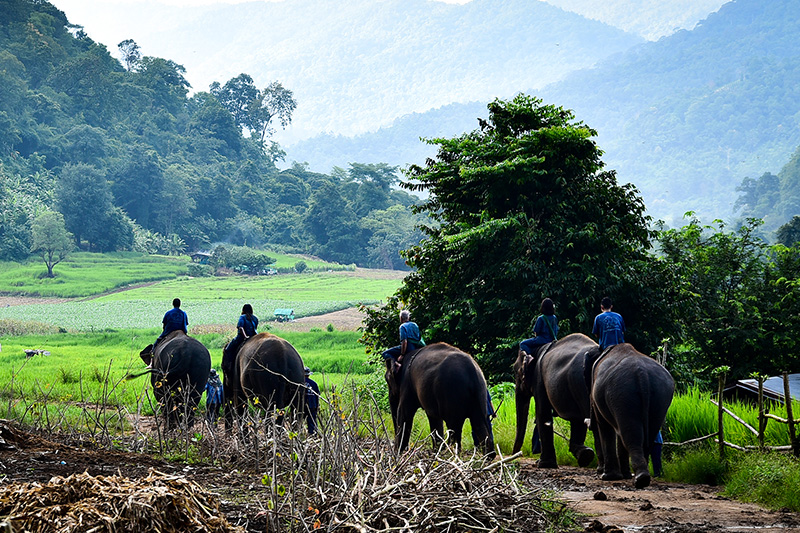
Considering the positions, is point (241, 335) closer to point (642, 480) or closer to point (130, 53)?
point (642, 480)

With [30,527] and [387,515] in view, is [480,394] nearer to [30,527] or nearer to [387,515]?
[387,515]

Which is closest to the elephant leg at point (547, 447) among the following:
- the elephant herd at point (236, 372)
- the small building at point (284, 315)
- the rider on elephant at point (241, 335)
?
the elephant herd at point (236, 372)

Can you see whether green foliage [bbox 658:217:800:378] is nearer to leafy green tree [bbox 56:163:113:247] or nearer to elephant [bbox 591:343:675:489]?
elephant [bbox 591:343:675:489]

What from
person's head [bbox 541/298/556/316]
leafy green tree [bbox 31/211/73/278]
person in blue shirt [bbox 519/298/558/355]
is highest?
leafy green tree [bbox 31/211/73/278]

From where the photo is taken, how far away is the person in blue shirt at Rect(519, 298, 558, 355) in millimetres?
11180

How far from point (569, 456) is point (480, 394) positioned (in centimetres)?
260

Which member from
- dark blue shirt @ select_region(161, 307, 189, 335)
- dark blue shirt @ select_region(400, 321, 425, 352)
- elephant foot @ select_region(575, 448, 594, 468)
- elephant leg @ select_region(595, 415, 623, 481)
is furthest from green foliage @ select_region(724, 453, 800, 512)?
dark blue shirt @ select_region(161, 307, 189, 335)

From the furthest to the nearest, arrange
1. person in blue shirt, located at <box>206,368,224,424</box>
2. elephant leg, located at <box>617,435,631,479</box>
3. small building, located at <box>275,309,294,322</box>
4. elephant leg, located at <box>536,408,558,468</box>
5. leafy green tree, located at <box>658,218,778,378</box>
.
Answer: small building, located at <box>275,309,294,322</box> < leafy green tree, located at <box>658,218,778,378</box> < person in blue shirt, located at <box>206,368,224,424</box> < elephant leg, located at <box>536,408,558,468</box> < elephant leg, located at <box>617,435,631,479</box>

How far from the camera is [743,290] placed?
23062 millimetres

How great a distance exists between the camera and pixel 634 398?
320 inches

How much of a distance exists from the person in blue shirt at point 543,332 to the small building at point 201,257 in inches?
2983

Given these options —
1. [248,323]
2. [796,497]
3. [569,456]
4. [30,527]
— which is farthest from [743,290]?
[30,527]

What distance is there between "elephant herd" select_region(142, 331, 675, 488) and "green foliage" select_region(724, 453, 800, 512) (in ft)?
2.83

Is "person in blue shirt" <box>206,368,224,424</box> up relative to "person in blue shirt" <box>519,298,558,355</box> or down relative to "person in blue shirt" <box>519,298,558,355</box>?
down
